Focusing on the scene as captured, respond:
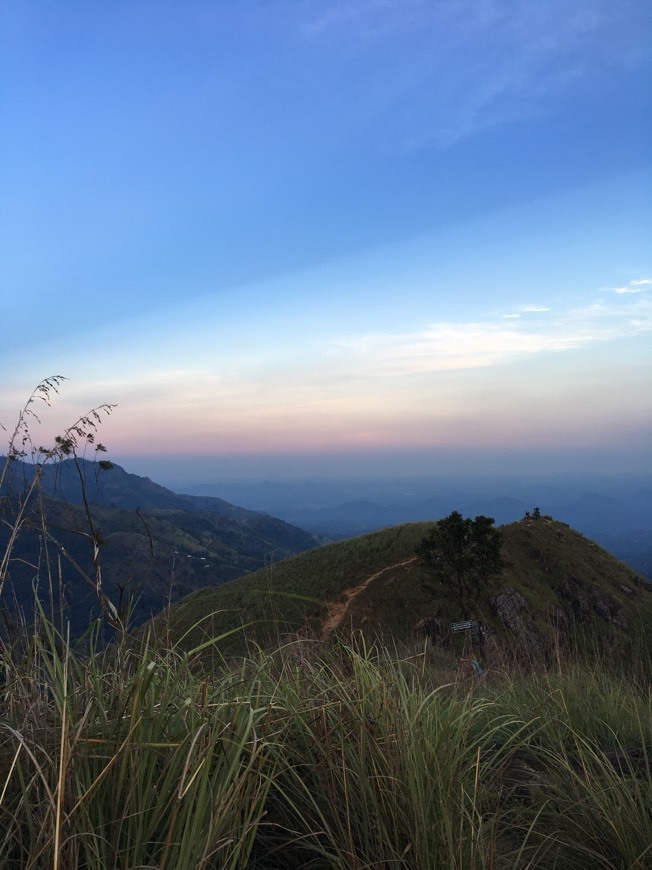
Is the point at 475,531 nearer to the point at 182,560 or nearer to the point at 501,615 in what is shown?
the point at 501,615

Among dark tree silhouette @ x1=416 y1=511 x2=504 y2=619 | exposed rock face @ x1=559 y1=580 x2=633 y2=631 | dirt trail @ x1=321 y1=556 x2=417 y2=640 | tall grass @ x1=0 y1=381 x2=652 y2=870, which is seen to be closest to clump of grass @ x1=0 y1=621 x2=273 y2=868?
tall grass @ x1=0 y1=381 x2=652 y2=870

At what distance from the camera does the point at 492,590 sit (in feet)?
128

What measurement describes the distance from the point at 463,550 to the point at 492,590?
38.5ft

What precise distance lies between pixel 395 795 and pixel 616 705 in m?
2.98

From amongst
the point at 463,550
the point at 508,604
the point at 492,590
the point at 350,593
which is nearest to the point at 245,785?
the point at 463,550

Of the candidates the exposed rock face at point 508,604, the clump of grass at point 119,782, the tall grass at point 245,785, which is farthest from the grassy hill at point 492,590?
the clump of grass at point 119,782

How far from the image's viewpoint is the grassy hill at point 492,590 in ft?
121

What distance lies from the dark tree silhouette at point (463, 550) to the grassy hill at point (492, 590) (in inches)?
184

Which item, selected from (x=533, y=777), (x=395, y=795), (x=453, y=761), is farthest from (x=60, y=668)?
(x=533, y=777)

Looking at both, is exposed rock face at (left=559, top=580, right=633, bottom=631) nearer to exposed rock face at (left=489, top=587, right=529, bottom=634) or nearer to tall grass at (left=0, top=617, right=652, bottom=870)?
exposed rock face at (left=489, top=587, right=529, bottom=634)

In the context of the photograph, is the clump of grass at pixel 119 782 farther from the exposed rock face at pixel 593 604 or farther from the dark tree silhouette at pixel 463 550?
the exposed rock face at pixel 593 604

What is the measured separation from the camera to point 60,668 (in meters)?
2.28

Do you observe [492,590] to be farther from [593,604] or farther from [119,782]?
[119,782]

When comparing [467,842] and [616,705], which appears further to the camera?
[616,705]
